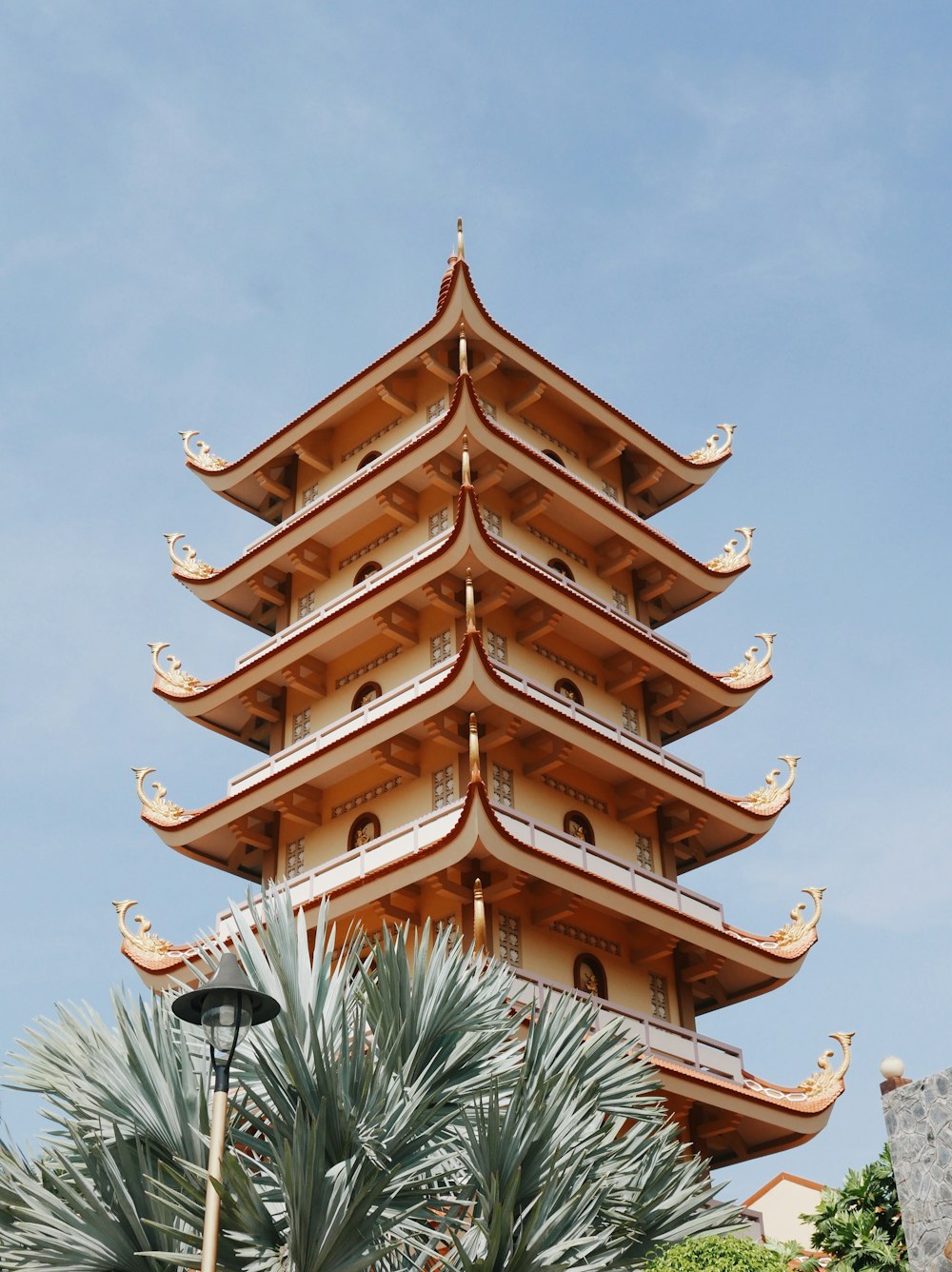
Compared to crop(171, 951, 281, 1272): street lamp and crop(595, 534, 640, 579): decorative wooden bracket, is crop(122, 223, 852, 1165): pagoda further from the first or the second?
A: crop(171, 951, 281, 1272): street lamp

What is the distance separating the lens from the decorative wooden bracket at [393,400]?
24.6m

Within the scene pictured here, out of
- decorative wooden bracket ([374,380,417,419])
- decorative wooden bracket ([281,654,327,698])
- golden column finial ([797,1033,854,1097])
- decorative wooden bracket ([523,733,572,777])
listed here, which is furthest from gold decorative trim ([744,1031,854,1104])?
decorative wooden bracket ([374,380,417,419])

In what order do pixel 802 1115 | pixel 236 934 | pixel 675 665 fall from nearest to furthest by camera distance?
pixel 236 934 < pixel 802 1115 < pixel 675 665

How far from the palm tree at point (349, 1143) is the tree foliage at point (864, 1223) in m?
3.21

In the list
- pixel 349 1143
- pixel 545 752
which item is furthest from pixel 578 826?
pixel 349 1143

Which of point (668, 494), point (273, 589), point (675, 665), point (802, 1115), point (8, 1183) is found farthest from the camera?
point (668, 494)

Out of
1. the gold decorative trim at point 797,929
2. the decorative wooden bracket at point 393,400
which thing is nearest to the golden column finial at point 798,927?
the gold decorative trim at point 797,929

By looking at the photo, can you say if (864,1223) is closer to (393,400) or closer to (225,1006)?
(225,1006)

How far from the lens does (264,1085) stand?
9609 mm

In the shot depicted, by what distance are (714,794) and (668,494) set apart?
7.30 m

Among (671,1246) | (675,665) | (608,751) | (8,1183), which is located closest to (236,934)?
(8,1183)

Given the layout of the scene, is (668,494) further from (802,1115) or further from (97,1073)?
(97,1073)

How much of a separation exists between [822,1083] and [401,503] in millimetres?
10702

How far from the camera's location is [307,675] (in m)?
23.1
